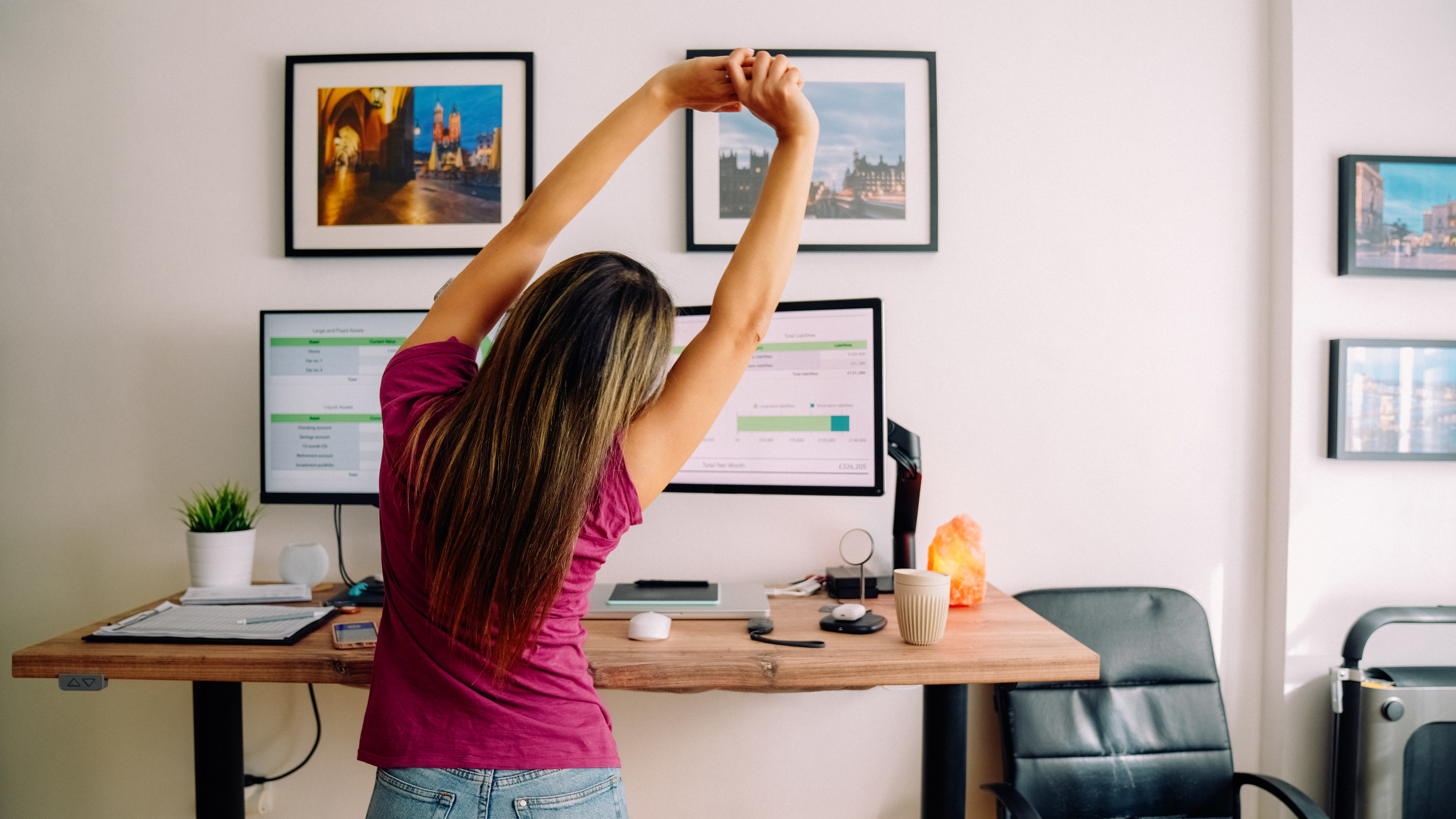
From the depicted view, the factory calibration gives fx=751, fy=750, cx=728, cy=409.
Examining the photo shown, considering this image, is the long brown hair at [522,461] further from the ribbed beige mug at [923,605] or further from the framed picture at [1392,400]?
the framed picture at [1392,400]

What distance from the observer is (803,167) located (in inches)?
34.5

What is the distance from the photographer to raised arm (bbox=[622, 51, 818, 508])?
799 millimetres

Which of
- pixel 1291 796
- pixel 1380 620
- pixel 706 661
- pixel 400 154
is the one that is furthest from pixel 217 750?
pixel 1380 620

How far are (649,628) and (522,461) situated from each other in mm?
652

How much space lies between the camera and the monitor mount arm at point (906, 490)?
160 cm

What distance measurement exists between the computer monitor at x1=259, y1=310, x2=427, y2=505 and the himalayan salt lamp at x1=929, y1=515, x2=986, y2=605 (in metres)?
1.22

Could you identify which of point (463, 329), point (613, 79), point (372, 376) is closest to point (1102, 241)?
point (613, 79)

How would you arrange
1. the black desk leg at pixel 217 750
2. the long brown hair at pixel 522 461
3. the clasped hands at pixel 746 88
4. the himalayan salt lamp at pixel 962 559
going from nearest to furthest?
the long brown hair at pixel 522 461
the clasped hands at pixel 746 88
the black desk leg at pixel 217 750
the himalayan salt lamp at pixel 962 559

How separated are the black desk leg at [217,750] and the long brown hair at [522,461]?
0.97 meters

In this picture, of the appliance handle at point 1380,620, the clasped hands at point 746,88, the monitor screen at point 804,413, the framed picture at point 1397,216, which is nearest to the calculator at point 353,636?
the monitor screen at point 804,413

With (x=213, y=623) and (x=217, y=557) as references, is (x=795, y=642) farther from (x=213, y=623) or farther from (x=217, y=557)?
(x=217, y=557)

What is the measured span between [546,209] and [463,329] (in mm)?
177

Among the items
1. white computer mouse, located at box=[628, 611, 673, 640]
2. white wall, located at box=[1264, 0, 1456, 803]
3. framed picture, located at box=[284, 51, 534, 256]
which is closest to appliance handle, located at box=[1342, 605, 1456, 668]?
white wall, located at box=[1264, 0, 1456, 803]

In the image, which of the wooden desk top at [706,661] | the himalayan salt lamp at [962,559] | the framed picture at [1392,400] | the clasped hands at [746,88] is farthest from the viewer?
the framed picture at [1392,400]
